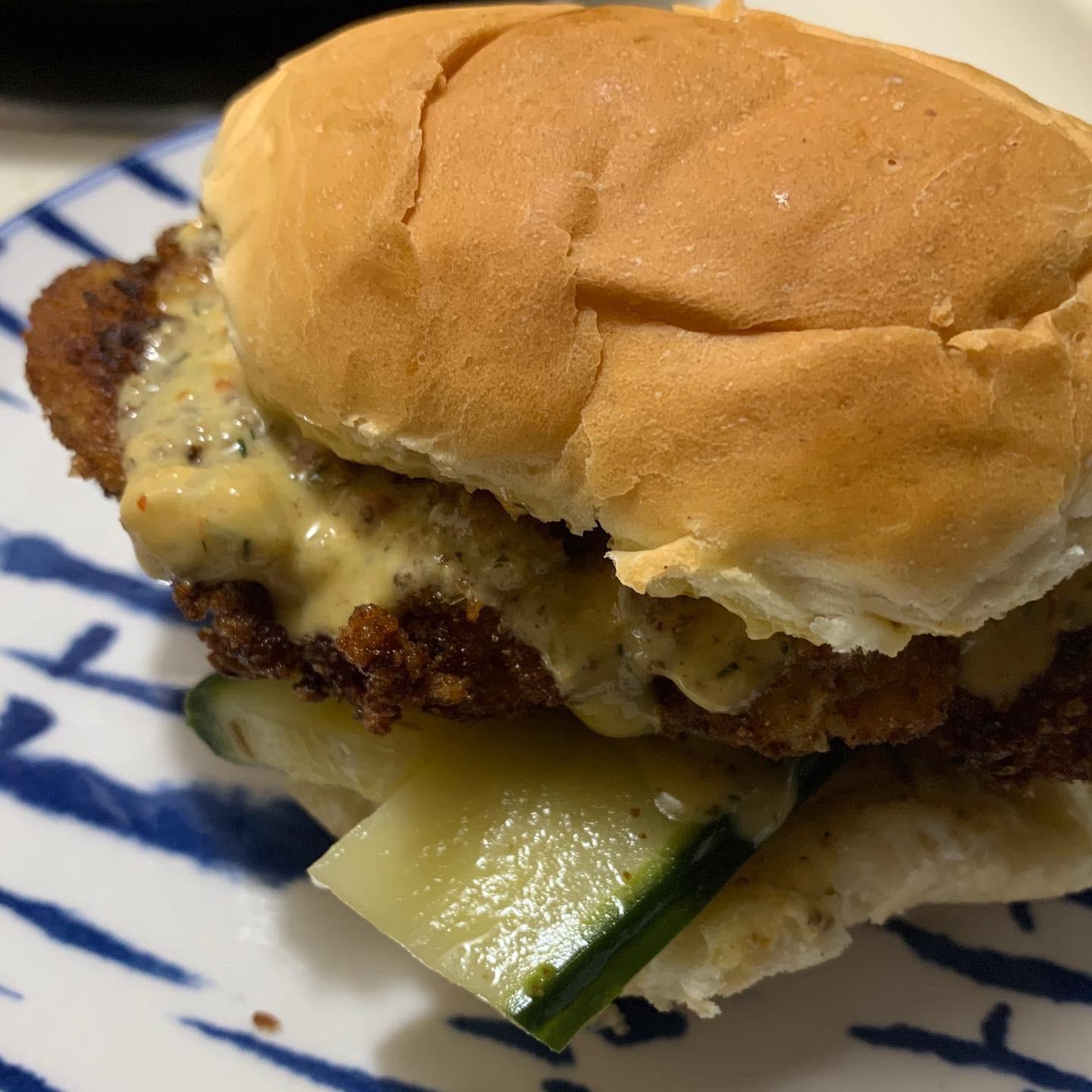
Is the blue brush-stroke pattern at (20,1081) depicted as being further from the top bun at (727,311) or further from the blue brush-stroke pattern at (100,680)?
the top bun at (727,311)

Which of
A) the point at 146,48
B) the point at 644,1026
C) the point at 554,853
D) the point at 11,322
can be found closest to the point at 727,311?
the point at 554,853

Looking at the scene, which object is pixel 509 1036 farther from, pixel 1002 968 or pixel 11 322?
pixel 11 322

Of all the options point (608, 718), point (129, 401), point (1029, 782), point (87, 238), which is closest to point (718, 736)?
point (608, 718)

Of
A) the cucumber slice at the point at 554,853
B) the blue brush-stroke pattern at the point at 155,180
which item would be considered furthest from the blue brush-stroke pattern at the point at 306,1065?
the blue brush-stroke pattern at the point at 155,180

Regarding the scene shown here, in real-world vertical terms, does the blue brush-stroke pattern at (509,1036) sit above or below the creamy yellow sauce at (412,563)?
below

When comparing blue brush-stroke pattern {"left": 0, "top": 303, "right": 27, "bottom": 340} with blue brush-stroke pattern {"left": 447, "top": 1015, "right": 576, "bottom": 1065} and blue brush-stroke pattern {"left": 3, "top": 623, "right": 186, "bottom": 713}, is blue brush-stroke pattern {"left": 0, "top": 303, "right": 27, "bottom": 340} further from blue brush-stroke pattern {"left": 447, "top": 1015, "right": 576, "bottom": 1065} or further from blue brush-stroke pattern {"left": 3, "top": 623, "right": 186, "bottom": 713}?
A: blue brush-stroke pattern {"left": 447, "top": 1015, "right": 576, "bottom": 1065}

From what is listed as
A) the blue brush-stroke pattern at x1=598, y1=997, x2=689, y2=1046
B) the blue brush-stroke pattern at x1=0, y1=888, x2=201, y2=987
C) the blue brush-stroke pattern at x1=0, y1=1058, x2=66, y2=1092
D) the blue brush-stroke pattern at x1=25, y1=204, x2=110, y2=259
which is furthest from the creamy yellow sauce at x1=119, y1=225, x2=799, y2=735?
the blue brush-stroke pattern at x1=25, y1=204, x2=110, y2=259

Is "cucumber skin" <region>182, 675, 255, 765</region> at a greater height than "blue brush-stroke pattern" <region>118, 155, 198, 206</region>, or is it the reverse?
"blue brush-stroke pattern" <region>118, 155, 198, 206</region>
